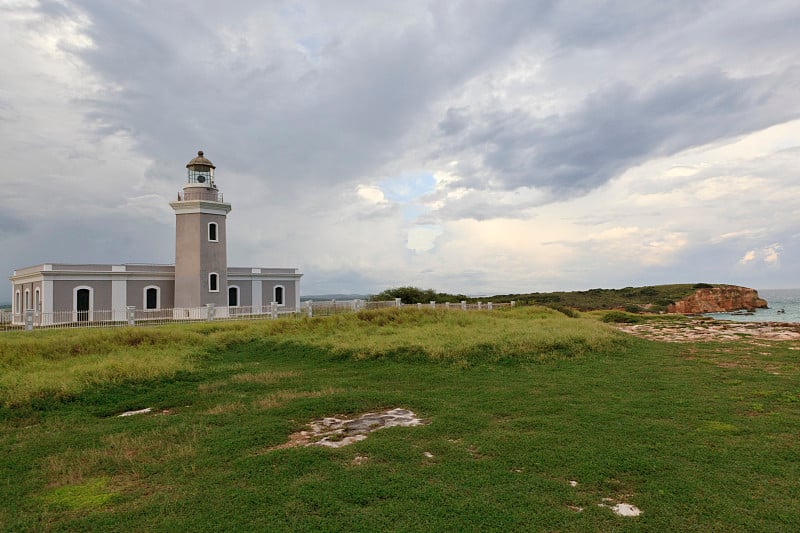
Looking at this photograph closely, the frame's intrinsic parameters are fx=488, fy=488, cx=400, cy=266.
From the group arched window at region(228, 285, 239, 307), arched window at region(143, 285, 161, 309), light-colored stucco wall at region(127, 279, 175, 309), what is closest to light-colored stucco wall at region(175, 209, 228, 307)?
light-colored stucco wall at region(127, 279, 175, 309)

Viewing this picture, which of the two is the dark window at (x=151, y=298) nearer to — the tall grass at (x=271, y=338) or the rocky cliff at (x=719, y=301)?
the tall grass at (x=271, y=338)

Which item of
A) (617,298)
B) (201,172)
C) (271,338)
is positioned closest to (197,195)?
(201,172)

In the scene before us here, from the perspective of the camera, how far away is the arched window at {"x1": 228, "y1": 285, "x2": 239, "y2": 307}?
99.6 ft

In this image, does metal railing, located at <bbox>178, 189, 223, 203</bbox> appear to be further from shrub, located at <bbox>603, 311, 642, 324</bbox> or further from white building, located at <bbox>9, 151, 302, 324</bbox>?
shrub, located at <bbox>603, 311, 642, 324</bbox>

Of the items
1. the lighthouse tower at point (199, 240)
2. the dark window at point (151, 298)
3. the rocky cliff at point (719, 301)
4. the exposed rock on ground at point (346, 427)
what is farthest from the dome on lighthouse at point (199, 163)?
the rocky cliff at point (719, 301)

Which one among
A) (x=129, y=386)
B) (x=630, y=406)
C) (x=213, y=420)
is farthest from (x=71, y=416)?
(x=630, y=406)

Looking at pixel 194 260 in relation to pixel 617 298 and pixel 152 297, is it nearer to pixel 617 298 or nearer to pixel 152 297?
pixel 152 297

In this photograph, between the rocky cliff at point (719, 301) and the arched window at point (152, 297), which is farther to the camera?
the rocky cliff at point (719, 301)

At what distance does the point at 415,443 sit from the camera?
523 cm

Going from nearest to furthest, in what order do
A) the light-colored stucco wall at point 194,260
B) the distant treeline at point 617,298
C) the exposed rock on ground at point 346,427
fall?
the exposed rock on ground at point 346,427
the light-colored stucco wall at point 194,260
the distant treeline at point 617,298

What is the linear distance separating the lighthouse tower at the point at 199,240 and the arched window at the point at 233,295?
2455 mm

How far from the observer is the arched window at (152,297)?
27391 millimetres

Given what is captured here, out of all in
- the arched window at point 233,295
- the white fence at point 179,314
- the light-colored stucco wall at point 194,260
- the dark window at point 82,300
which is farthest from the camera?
the arched window at point 233,295

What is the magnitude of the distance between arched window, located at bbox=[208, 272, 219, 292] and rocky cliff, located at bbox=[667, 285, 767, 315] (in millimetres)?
37322
